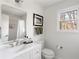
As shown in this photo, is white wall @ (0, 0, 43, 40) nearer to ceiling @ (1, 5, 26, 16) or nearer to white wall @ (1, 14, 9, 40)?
ceiling @ (1, 5, 26, 16)

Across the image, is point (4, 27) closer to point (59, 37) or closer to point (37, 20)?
point (37, 20)

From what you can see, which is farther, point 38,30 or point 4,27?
point 38,30

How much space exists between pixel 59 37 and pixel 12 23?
1.80 meters

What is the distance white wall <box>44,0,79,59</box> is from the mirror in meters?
1.24

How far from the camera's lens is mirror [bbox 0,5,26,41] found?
69.3 inches

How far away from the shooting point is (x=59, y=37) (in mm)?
2900

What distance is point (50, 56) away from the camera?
2.60 metres

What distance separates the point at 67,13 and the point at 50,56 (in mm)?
1680

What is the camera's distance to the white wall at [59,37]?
2.58m

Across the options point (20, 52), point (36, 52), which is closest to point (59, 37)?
point (36, 52)

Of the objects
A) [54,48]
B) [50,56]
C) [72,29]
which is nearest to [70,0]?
[72,29]

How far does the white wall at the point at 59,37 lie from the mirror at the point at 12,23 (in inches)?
48.9

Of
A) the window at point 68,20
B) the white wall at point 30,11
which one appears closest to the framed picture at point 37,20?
the white wall at point 30,11

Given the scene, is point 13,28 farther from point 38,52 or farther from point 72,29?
point 72,29
